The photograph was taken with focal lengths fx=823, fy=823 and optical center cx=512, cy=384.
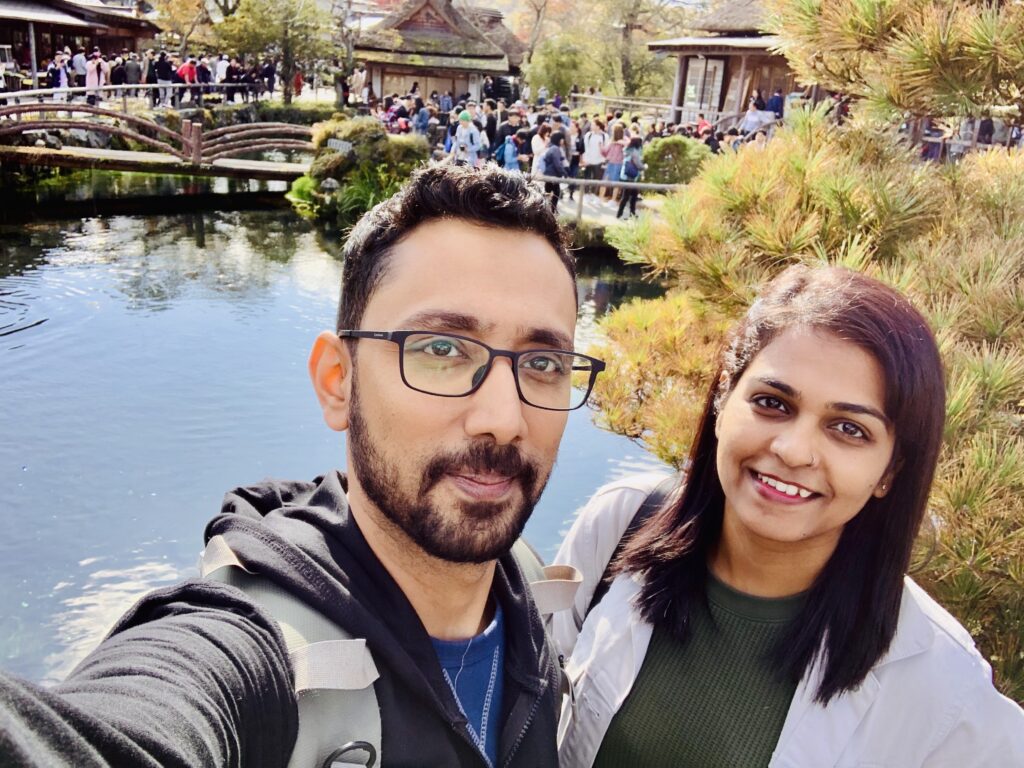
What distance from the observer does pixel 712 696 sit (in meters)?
1.42

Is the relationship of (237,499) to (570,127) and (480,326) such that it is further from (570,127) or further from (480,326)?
(570,127)

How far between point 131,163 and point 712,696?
48.9 feet

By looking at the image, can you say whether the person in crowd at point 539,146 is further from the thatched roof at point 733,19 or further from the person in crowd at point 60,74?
the person in crowd at point 60,74

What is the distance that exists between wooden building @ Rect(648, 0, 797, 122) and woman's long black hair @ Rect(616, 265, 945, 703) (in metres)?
16.3

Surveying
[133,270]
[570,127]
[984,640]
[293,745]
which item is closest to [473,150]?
[570,127]

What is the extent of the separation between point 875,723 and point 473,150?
38.0 ft

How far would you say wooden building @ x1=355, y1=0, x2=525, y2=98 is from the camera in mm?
24141

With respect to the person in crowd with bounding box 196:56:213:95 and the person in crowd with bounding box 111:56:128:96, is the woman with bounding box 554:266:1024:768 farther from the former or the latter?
the person in crowd with bounding box 196:56:213:95

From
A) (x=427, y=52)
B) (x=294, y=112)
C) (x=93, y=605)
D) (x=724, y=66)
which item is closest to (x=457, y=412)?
(x=93, y=605)

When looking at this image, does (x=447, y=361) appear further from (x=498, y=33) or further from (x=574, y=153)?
(x=498, y=33)

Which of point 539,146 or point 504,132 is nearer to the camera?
point 539,146

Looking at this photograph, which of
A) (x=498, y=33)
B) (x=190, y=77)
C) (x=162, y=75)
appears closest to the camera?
(x=162, y=75)

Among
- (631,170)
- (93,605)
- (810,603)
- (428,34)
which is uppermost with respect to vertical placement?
(428,34)

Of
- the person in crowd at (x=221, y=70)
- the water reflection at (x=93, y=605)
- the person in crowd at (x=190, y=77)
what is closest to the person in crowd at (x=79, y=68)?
the person in crowd at (x=190, y=77)
